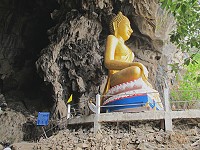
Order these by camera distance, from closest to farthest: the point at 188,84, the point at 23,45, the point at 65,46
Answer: the point at 65,46
the point at 23,45
the point at 188,84

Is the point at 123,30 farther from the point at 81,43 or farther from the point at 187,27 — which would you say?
the point at 81,43

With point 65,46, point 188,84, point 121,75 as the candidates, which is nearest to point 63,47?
point 65,46

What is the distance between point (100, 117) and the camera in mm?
4199

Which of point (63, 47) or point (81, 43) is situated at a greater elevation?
point (81, 43)

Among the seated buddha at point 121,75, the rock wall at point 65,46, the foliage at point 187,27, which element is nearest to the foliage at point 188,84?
the rock wall at point 65,46

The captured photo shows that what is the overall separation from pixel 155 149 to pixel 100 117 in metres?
0.97

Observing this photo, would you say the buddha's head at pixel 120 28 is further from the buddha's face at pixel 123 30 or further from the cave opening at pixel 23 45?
the cave opening at pixel 23 45

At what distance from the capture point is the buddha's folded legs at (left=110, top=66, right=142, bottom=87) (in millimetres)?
4777

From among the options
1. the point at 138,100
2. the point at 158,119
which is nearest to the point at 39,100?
the point at 138,100

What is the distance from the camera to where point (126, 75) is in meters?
4.88

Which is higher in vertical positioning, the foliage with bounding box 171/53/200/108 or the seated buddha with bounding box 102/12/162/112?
the foliage with bounding box 171/53/200/108

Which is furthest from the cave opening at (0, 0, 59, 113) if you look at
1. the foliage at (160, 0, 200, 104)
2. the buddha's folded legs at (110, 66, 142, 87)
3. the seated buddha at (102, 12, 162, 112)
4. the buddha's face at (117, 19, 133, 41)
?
the foliage at (160, 0, 200, 104)

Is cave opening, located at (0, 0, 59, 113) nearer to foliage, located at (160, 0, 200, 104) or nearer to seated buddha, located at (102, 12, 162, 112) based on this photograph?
seated buddha, located at (102, 12, 162, 112)

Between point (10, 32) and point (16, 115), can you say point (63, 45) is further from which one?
point (10, 32)
